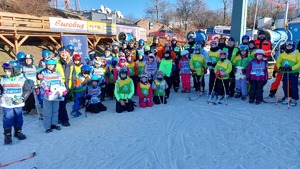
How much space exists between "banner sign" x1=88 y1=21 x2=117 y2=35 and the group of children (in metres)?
9.25

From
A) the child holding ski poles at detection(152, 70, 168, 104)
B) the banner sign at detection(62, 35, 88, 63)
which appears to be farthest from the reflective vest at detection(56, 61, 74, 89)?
the banner sign at detection(62, 35, 88, 63)

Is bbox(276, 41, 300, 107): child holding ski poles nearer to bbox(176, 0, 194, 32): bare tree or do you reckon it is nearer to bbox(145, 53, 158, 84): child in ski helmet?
bbox(145, 53, 158, 84): child in ski helmet

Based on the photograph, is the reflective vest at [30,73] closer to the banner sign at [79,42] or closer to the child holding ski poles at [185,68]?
the child holding ski poles at [185,68]

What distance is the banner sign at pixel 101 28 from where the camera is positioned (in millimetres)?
17106

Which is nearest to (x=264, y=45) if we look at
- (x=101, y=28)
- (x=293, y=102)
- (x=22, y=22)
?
(x=293, y=102)

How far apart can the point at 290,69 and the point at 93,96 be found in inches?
219

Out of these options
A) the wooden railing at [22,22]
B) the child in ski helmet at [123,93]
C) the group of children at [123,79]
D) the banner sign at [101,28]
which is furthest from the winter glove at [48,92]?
the banner sign at [101,28]

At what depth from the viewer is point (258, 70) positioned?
21.8 feet

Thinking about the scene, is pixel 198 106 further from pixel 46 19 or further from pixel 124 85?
pixel 46 19

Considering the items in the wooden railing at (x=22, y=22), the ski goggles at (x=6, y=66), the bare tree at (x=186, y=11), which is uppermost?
the bare tree at (x=186, y=11)

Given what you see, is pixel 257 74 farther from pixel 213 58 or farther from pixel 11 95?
pixel 11 95

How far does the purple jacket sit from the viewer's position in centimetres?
662

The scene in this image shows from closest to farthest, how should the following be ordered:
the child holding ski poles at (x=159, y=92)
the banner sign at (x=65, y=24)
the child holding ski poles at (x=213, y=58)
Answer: the child holding ski poles at (x=159, y=92), the child holding ski poles at (x=213, y=58), the banner sign at (x=65, y=24)

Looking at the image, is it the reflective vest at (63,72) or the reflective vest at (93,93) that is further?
the reflective vest at (93,93)
